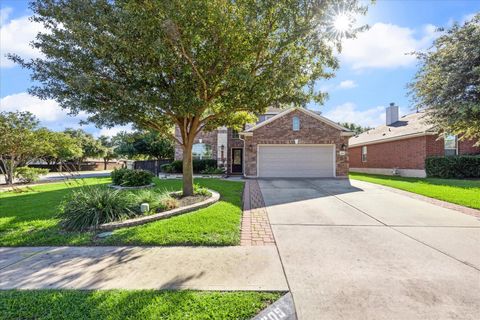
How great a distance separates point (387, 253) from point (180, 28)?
20.7 feet

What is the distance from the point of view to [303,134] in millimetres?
16078

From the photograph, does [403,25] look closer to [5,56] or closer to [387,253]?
[387,253]

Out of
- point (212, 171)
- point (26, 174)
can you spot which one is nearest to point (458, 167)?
point (212, 171)

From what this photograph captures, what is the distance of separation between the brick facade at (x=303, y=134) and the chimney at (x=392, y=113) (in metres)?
10.6

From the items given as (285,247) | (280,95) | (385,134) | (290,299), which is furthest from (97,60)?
(385,134)

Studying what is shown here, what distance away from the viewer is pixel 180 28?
552 cm

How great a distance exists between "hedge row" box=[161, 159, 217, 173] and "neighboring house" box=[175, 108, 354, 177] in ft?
11.7

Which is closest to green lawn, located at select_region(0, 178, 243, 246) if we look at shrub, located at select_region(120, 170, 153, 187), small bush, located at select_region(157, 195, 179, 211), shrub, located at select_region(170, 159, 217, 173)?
small bush, located at select_region(157, 195, 179, 211)

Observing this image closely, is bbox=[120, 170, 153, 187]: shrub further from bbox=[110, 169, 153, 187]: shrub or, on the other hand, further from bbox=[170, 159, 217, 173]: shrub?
bbox=[170, 159, 217, 173]: shrub

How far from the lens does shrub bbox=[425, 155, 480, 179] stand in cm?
1430

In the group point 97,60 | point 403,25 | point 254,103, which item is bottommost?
point 254,103

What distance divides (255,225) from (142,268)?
9.21 ft

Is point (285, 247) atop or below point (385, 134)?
below

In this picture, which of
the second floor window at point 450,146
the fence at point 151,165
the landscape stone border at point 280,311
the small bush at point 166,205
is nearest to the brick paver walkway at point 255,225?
the landscape stone border at point 280,311
